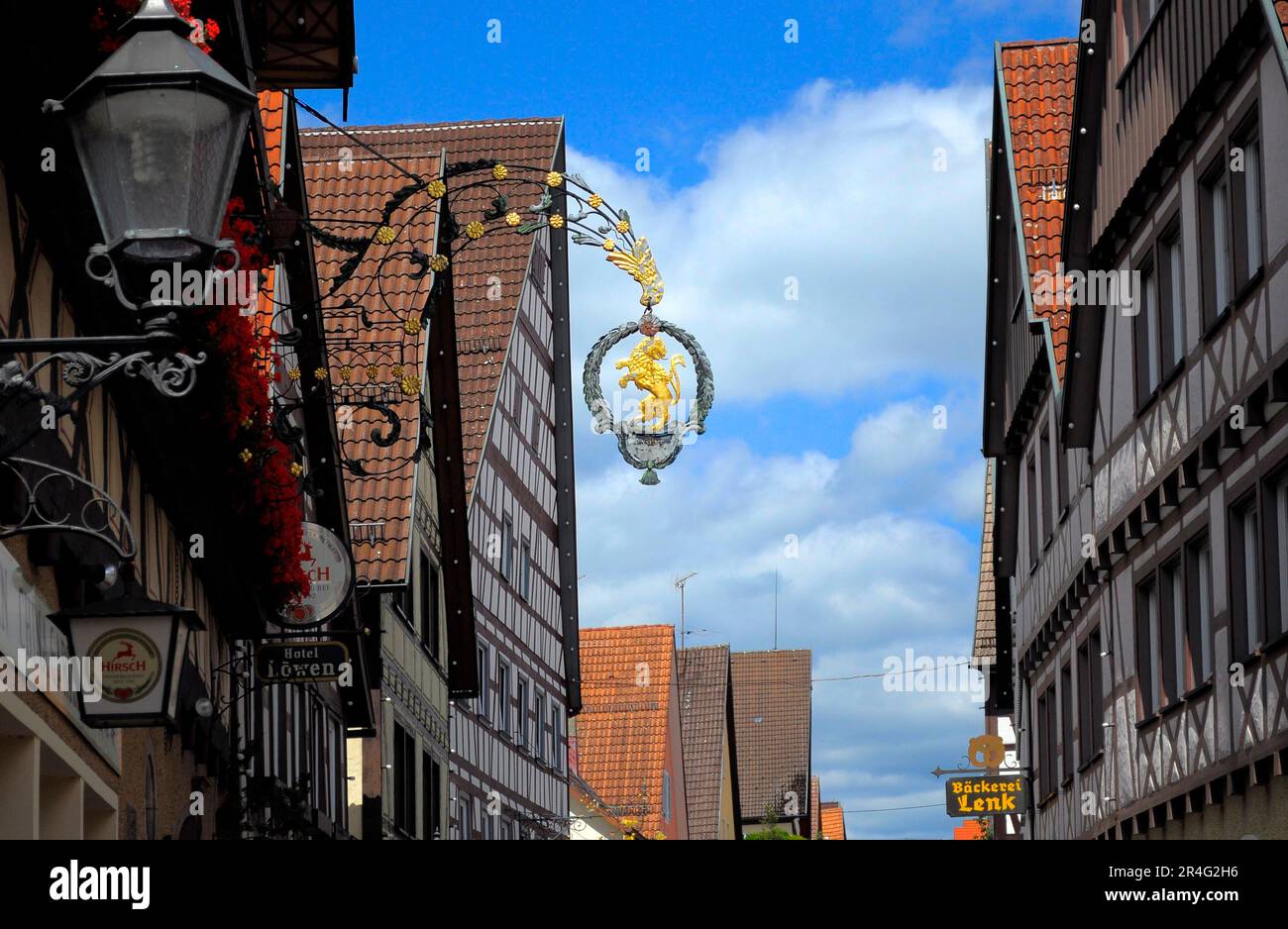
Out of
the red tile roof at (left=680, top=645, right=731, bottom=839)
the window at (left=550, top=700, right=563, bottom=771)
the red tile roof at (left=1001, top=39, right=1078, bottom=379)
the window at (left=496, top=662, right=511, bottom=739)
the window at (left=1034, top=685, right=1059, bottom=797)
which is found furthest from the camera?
the red tile roof at (left=680, top=645, right=731, bottom=839)

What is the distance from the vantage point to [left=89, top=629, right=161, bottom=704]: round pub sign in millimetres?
7160

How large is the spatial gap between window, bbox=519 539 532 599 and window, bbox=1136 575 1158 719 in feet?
55.7

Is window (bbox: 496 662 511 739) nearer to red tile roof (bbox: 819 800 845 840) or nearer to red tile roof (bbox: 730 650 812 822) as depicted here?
red tile roof (bbox: 730 650 812 822)

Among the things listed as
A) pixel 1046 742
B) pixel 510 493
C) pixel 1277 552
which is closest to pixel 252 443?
pixel 1277 552

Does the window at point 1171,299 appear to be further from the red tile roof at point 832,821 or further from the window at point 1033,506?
the red tile roof at point 832,821

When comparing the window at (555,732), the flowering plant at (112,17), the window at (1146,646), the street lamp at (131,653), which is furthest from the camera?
the window at (555,732)

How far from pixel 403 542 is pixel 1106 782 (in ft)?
23.9

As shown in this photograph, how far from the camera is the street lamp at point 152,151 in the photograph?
17.3 ft

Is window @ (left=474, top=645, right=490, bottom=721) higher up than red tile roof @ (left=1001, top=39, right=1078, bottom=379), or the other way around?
red tile roof @ (left=1001, top=39, right=1078, bottom=379)

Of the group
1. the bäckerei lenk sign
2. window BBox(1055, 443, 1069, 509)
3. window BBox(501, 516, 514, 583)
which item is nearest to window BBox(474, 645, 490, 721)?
window BBox(501, 516, 514, 583)

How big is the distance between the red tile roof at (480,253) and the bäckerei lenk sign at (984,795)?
312 inches

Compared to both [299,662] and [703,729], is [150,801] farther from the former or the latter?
[703,729]

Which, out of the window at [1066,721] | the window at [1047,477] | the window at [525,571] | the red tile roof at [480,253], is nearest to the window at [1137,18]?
the window at [1047,477]
